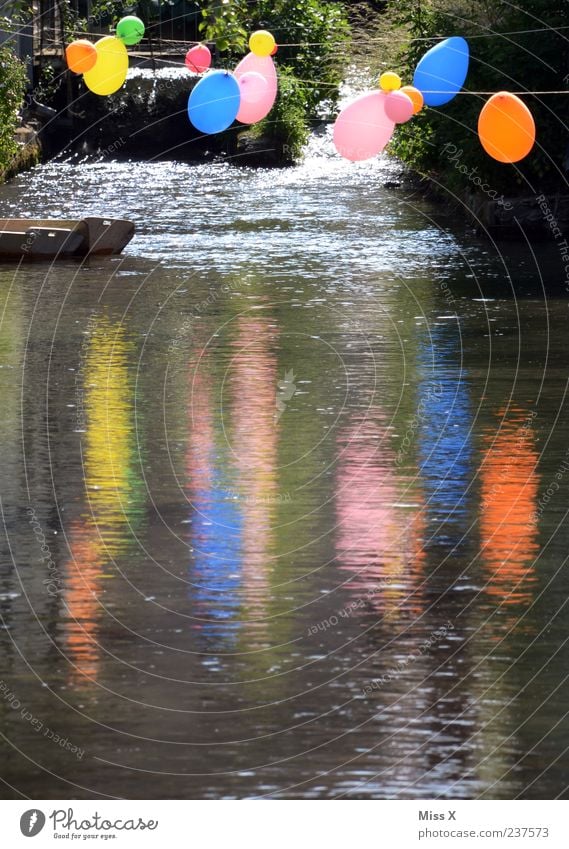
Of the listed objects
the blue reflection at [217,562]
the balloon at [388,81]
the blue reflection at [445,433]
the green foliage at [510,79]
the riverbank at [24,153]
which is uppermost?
the riverbank at [24,153]

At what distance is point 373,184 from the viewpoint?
32.0m

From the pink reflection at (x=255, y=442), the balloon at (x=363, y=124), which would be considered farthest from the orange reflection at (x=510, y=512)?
the balloon at (x=363, y=124)

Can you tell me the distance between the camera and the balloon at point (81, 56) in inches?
659

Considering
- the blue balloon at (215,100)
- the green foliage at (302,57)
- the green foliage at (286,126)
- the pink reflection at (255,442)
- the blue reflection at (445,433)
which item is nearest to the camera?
the pink reflection at (255,442)

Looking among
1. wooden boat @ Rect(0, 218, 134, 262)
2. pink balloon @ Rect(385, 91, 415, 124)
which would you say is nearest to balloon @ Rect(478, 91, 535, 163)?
pink balloon @ Rect(385, 91, 415, 124)

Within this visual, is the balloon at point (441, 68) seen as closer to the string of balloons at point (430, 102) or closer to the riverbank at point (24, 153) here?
the string of balloons at point (430, 102)

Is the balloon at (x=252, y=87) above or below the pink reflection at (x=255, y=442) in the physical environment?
above

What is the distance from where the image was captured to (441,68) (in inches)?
669

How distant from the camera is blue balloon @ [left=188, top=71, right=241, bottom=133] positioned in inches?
602

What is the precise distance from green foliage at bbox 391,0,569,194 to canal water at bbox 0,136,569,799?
7301 millimetres

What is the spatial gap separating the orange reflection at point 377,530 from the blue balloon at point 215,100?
5485 mm

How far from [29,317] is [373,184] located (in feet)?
55.1

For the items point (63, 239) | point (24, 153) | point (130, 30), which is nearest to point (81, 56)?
point (130, 30)
